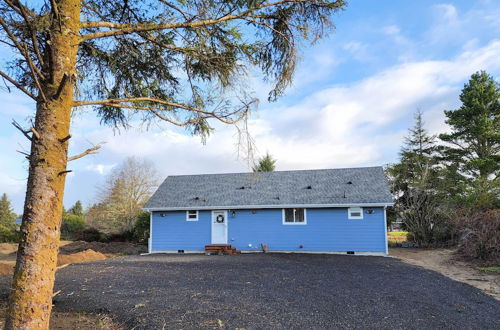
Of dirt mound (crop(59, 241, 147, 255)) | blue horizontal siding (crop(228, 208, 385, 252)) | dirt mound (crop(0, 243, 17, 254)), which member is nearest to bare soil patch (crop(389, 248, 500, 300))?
blue horizontal siding (crop(228, 208, 385, 252))

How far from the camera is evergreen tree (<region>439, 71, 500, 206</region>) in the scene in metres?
21.5

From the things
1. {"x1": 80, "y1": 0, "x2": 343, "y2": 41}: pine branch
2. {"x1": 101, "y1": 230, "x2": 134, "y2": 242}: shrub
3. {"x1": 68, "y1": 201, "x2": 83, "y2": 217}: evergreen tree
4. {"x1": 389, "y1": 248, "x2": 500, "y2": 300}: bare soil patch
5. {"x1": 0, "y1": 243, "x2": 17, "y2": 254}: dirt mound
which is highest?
{"x1": 80, "y1": 0, "x2": 343, "y2": 41}: pine branch

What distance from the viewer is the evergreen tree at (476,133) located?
21.5 m

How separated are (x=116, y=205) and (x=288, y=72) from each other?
20.4 metres

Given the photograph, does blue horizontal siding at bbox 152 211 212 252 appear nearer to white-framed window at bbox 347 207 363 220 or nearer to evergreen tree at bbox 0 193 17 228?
white-framed window at bbox 347 207 363 220

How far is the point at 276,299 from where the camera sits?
228 inches

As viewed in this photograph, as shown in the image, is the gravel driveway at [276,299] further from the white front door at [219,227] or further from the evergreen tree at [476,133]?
the evergreen tree at [476,133]

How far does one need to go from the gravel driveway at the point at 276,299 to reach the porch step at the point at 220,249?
558 centimetres

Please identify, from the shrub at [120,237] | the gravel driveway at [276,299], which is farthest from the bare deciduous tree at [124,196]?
the gravel driveway at [276,299]

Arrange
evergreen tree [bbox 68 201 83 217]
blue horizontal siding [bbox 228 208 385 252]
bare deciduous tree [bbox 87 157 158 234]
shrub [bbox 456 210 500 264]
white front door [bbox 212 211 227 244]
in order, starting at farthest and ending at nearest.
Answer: evergreen tree [bbox 68 201 83 217], bare deciduous tree [bbox 87 157 158 234], white front door [bbox 212 211 227 244], blue horizontal siding [bbox 228 208 385 252], shrub [bbox 456 210 500 264]

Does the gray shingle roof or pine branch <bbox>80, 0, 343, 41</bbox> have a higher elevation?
pine branch <bbox>80, 0, 343, 41</bbox>

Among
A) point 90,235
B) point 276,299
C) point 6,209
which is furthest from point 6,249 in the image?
point 6,209

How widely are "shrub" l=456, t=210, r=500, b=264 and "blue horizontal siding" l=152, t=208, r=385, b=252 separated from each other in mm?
3058

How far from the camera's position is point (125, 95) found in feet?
15.0
